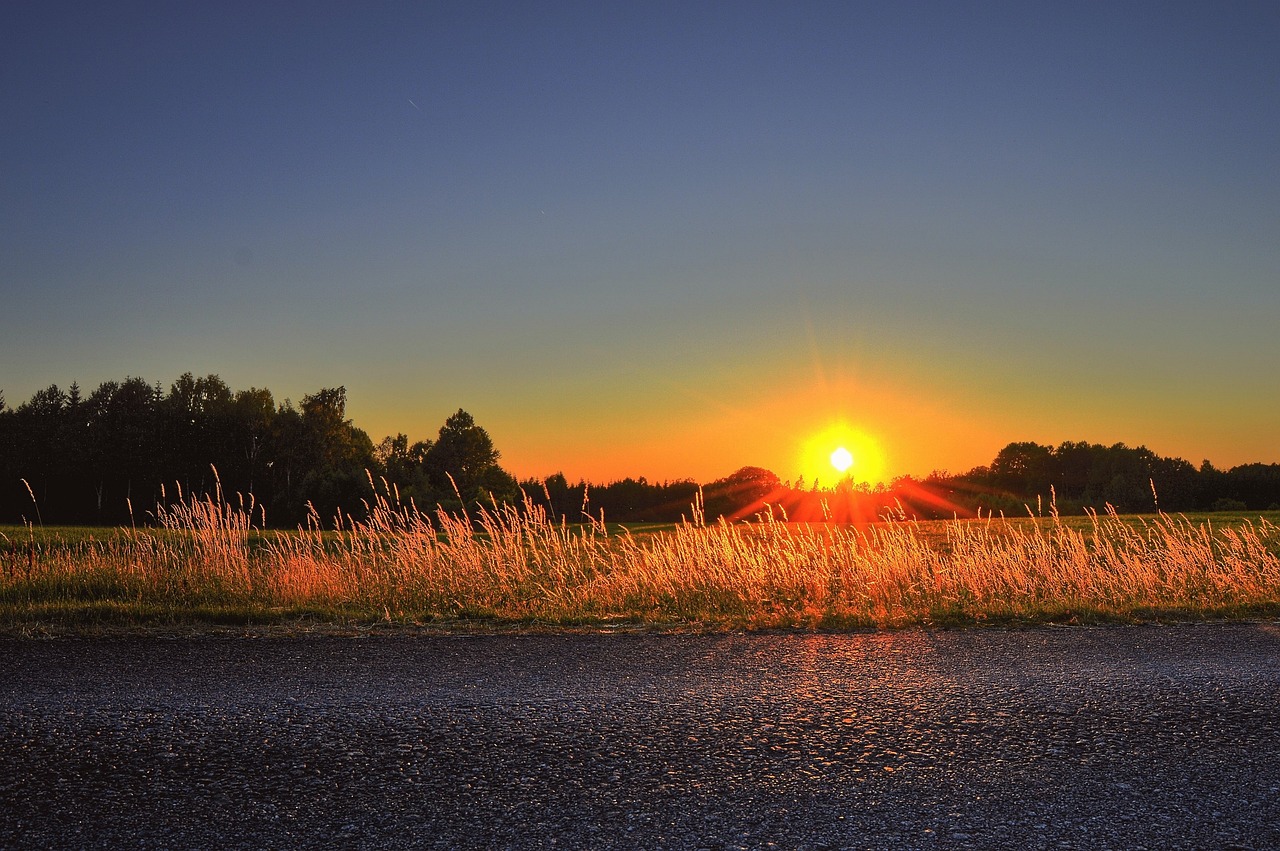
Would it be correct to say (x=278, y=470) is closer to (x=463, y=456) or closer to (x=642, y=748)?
(x=463, y=456)

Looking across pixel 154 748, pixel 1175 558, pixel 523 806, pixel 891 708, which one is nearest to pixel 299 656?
pixel 154 748

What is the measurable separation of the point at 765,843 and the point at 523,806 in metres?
0.97

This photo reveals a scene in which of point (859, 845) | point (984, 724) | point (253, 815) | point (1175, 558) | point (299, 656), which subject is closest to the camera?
point (859, 845)

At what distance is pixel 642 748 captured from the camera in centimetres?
436

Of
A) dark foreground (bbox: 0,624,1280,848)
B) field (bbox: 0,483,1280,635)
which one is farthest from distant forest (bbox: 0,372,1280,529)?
dark foreground (bbox: 0,624,1280,848)

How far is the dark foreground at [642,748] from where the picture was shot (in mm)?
3414

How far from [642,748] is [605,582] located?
619cm

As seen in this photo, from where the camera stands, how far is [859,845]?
3.24 m

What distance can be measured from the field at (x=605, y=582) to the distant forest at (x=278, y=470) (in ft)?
121

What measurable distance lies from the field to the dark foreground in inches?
81.6

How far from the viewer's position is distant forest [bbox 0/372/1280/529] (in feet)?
175

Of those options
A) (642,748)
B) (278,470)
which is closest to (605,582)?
(642,748)

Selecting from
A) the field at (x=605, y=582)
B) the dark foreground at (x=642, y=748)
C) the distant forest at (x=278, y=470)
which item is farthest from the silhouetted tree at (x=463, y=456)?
the dark foreground at (x=642, y=748)

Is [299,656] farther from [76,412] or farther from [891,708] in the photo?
[76,412]
